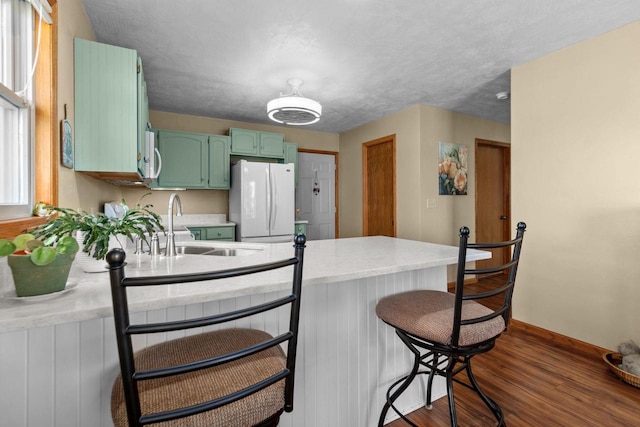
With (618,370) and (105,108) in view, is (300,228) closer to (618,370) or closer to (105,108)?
(105,108)

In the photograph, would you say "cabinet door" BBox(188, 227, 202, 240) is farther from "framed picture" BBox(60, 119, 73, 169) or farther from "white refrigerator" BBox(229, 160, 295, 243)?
"framed picture" BBox(60, 119, 73, 169)

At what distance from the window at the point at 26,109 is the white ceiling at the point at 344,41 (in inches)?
27.3

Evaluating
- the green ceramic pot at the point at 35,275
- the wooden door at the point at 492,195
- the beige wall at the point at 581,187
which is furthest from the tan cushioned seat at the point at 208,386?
the wooden door at the point at 492,195

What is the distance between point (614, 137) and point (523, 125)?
684 mm

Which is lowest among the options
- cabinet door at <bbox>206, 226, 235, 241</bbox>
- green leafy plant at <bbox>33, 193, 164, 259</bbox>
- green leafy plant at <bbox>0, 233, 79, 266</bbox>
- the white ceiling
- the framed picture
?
cabinet door at <bbox>206, 226, 235, 241</bbox>

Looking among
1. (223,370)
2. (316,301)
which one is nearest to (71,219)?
(223,370)

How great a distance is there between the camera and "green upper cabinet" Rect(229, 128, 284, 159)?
4.15m

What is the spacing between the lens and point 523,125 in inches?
110

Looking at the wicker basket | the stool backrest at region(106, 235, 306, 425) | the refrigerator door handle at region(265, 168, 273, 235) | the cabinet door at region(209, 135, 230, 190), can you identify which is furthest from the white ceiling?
the wicker basket

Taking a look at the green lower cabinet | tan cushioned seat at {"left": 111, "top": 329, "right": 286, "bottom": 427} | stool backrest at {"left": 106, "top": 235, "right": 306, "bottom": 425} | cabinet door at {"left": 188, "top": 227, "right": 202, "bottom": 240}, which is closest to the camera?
stool backrest at {"left": 106, "top": 235, "right": 306, "bottom": 425}

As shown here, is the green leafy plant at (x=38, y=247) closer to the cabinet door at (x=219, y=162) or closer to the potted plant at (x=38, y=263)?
the potted plant at (x=38, y=263)

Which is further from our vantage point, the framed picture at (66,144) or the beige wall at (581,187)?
the beige wall at (581,187)

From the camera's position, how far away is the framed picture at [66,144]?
1542 mm

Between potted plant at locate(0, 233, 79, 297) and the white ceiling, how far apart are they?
5.71ft
